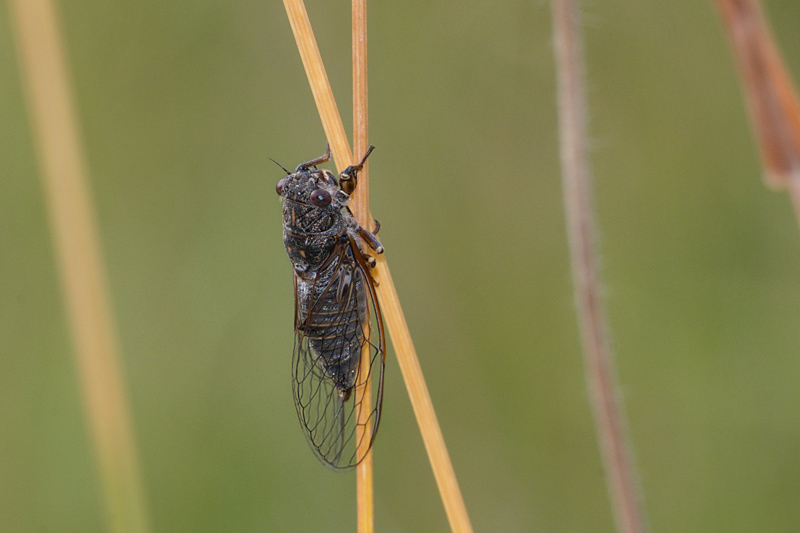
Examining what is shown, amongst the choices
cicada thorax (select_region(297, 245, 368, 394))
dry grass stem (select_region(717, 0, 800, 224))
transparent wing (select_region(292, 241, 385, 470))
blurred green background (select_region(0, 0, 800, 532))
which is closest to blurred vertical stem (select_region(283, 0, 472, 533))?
transparent wing (select_region(292, 241, 385, 470))

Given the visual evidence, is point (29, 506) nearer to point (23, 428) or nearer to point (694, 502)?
point (23, 428)

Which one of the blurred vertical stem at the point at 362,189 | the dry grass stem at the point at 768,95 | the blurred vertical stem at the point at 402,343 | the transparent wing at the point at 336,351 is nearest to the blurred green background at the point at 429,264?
the transparent wing at the point at 336,351

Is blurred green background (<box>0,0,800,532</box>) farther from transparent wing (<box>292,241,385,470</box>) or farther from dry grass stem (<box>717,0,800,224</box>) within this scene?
dry grass stem (<box>717,0,800,224</box>)

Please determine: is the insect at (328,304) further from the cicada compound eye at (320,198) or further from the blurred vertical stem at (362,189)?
the blurred vertical stem at (362,189)

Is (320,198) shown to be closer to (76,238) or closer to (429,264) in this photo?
(76,238)

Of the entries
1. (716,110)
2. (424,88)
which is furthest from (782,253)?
(424,88)

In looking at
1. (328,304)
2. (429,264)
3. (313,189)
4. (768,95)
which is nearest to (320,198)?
(313,189)
